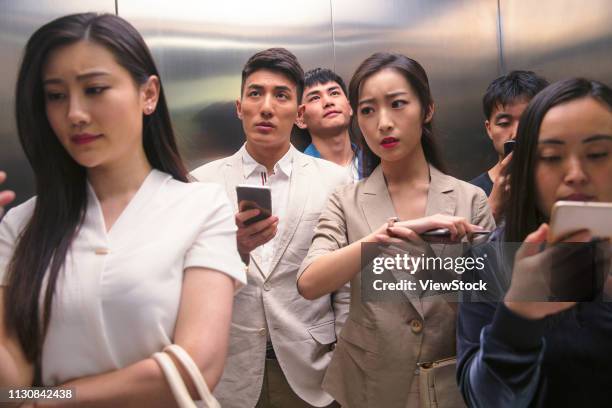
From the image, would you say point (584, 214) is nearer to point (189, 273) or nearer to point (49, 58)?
point (189, 273)

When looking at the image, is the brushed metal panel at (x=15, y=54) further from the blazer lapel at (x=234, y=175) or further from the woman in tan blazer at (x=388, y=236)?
the woman in tan blazer at (x=388, y=236)

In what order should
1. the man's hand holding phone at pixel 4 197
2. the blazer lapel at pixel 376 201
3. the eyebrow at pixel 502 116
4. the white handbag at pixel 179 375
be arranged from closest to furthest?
1. the white handbag at pixel 179 375
2. the man's hand holding phone at pixel 4 197
3. the blazer lapel at pixel 376 201
4. the eyebrow at pixel 502 116

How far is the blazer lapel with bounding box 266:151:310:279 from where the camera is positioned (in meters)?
1.71

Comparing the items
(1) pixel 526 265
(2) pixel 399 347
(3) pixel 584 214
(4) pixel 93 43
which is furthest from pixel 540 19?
(4) pixel 93 43

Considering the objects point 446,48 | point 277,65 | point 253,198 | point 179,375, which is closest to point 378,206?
point 253,198

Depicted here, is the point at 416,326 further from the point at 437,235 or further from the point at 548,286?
the point at 548,286

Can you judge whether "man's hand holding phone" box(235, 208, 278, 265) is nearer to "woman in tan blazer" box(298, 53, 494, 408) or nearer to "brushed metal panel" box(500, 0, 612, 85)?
"woman in tan blazer" box(298, 53, 494, 408)

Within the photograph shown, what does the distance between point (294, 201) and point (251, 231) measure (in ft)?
0.78

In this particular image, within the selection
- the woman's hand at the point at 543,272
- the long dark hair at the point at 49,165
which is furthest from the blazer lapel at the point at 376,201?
the long dark hair at the point at 49,165

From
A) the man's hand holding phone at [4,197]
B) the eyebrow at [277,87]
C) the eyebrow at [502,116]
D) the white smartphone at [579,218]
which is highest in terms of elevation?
the eyebrow at [277,87]

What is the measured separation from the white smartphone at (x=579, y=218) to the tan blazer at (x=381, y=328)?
0.88 ft

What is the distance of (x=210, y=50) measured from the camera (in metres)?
1.83

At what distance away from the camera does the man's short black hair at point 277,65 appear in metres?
1.77

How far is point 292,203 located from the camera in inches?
68.5
